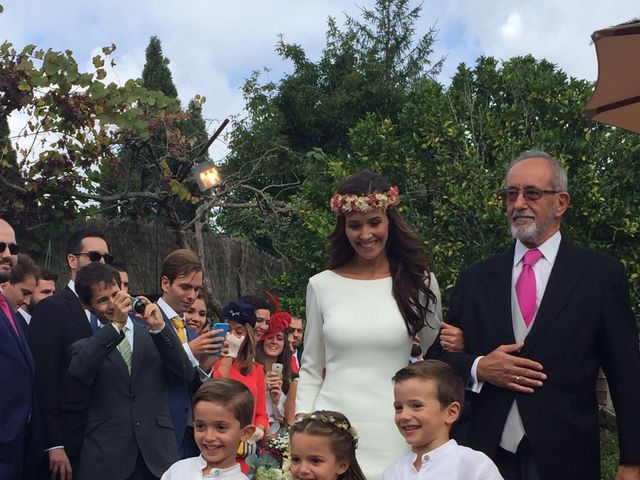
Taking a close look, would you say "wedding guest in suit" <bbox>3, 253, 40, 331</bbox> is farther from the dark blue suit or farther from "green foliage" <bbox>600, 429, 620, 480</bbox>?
"green foliage" <bbox>600, 429, 620, 480</bbox>

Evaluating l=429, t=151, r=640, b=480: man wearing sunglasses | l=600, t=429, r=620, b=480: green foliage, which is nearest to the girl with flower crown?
Answer: l=429, t=151, r=640, b=480: man wearing sunglasses

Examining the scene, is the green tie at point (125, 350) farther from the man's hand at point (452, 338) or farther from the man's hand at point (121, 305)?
the man's hand at point (452, 338)

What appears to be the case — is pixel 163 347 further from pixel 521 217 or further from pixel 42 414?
pixel 521 217

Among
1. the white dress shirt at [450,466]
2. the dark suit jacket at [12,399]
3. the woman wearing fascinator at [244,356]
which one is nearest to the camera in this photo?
the white dress shirt at [450,466]

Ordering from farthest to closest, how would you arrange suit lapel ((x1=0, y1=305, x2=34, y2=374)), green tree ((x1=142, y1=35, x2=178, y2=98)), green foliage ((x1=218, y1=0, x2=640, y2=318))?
1. green tree ((x1=142, y1=35, x2=178, y2=98))
2. green foliage ((x1=218, y1=0, x2=640, y2=318))
3. suit lapel ((x1=0, y1=305, x2=34, y2=374))

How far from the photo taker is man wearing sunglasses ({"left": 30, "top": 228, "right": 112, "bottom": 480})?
5.77 m

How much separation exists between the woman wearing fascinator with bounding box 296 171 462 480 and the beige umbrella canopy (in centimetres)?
138

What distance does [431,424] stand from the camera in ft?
13.8

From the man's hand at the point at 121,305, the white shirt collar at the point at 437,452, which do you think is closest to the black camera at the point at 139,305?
the man's hand at the point at 121,305

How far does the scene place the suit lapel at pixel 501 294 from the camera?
4398 mm

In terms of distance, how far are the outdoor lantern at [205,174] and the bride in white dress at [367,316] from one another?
7.16 metres

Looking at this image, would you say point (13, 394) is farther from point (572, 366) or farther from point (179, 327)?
point (572, 366)

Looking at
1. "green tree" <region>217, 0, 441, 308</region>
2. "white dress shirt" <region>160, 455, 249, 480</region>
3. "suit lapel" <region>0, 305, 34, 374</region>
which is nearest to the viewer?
"white dress shirt" <region>160, 455, 249, 480</region>

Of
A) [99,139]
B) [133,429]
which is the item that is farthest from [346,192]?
[99,139]
